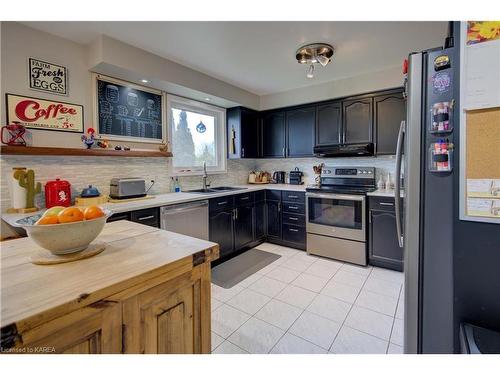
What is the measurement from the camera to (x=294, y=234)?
3486mm

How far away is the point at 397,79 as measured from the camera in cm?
291

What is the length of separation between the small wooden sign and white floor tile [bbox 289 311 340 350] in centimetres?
261

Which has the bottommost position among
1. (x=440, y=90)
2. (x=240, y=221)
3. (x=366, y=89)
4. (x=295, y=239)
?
(x=295, y=239)

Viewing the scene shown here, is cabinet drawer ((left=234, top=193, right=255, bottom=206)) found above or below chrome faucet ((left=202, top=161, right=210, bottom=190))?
below

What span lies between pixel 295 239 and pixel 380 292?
133 centimetres

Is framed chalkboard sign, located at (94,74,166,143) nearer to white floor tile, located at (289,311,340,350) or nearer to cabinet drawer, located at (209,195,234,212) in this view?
cabinet drawer, located at (209,195,234,212)

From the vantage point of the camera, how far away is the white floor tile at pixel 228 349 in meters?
1.60

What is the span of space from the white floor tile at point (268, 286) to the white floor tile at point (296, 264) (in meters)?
0.40

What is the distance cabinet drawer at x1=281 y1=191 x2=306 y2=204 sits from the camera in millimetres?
3391

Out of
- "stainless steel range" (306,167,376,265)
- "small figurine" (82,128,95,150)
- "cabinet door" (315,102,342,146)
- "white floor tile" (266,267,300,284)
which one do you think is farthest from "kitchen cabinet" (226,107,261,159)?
"small figurine" (82,128,95,150)

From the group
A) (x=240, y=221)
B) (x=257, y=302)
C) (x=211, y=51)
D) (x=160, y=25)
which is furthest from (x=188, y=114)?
(x=257, y=302)

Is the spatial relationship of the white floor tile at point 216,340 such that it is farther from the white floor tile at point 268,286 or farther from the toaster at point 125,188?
the toaster at point 125,188
